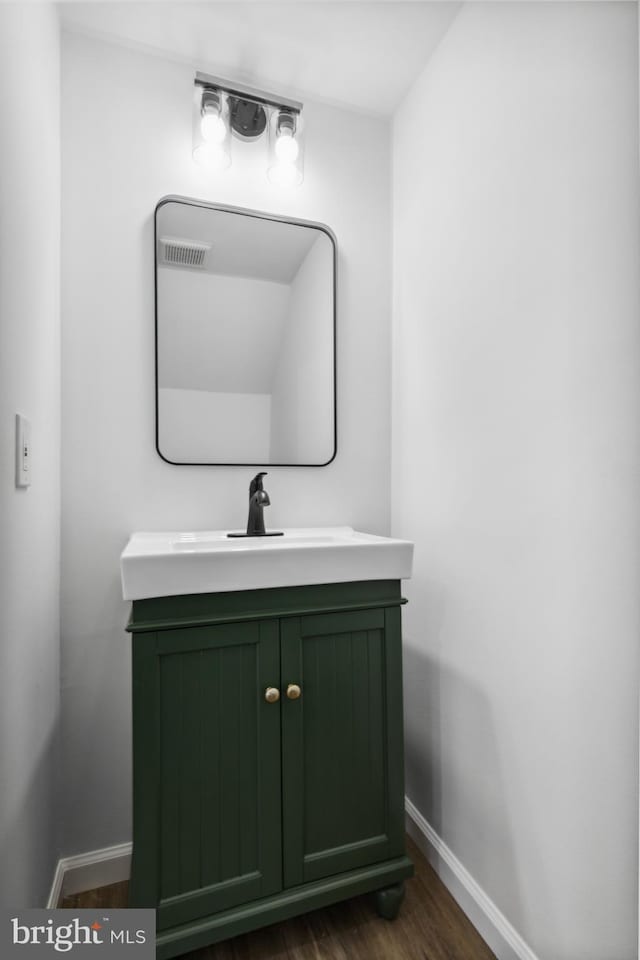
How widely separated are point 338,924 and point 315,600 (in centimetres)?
86

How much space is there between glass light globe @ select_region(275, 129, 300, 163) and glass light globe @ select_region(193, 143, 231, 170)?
171 millimetres

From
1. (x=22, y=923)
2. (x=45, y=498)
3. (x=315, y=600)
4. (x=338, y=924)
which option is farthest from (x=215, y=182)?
(x=338, y=924)

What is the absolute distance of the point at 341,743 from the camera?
1239 millimetres

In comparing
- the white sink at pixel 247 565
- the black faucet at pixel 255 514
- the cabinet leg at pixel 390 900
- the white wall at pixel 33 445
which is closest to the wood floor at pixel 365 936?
the cabinet leg at pixel 390 900

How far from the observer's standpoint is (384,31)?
1462 mm

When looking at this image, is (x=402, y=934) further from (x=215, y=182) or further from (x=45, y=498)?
(x=215, y=182)

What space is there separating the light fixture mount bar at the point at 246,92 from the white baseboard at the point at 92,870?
2.33 meters

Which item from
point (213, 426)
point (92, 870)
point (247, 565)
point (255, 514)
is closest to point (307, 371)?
point (213, 426)

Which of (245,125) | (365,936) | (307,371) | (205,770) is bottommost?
(365,936)

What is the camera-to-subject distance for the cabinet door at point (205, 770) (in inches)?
42.4

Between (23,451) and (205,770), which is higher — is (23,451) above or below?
above

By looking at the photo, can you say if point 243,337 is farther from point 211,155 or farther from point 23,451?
point 23,451

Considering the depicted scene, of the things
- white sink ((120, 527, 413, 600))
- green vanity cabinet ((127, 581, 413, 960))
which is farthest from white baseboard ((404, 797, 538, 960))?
white sink ((120, 527, 413, 600))

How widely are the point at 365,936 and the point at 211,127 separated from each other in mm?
2300
